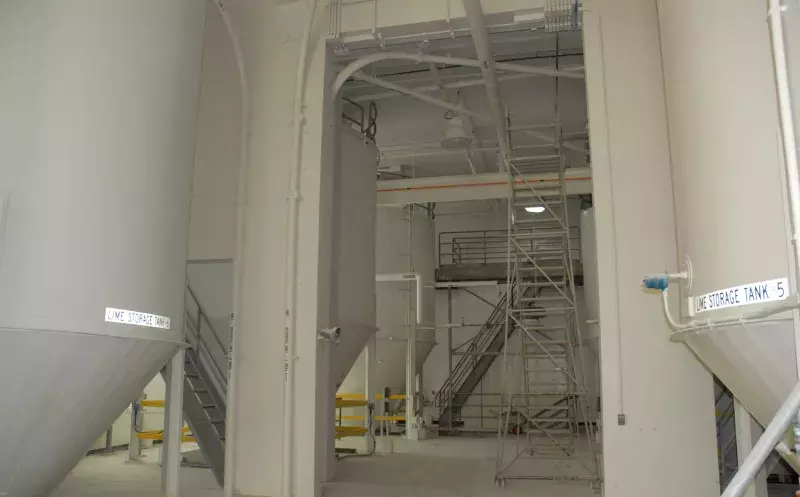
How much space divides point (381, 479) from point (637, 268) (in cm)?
409

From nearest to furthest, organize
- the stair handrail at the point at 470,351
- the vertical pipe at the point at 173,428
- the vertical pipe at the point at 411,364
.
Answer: the vertical pipe at the point at 173,428 → the vertical pipe at the point at 411,364 → the stair handrail at the point at 470,351

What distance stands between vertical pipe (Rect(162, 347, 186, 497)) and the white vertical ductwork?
0.75m

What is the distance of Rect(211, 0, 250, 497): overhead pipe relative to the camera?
267 inches

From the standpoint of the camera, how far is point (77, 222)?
4016 millimetres

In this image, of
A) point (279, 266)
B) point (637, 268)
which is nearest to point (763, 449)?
point (637, 268)

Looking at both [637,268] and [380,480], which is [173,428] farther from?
[637,268]

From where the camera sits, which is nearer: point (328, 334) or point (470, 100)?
point (328, 334)

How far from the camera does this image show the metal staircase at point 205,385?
752 cm

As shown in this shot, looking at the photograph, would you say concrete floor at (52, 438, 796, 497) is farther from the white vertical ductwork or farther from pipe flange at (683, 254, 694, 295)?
pipe flange at (683, 254, 694, 295)

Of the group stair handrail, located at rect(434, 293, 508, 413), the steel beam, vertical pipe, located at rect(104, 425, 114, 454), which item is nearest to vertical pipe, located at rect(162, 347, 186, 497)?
vertical pipe, located at rect(104, 425, 114, 454)

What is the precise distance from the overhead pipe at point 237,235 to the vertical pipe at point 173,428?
3.86ft

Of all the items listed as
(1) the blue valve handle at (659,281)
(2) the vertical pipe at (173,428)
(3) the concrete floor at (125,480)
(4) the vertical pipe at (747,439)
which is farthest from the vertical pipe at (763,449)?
(3) the concrete floor at (125,480)

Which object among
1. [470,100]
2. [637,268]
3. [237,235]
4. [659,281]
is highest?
[470,100]

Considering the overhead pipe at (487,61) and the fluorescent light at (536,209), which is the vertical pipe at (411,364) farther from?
the overhead pipe at (487,61)
